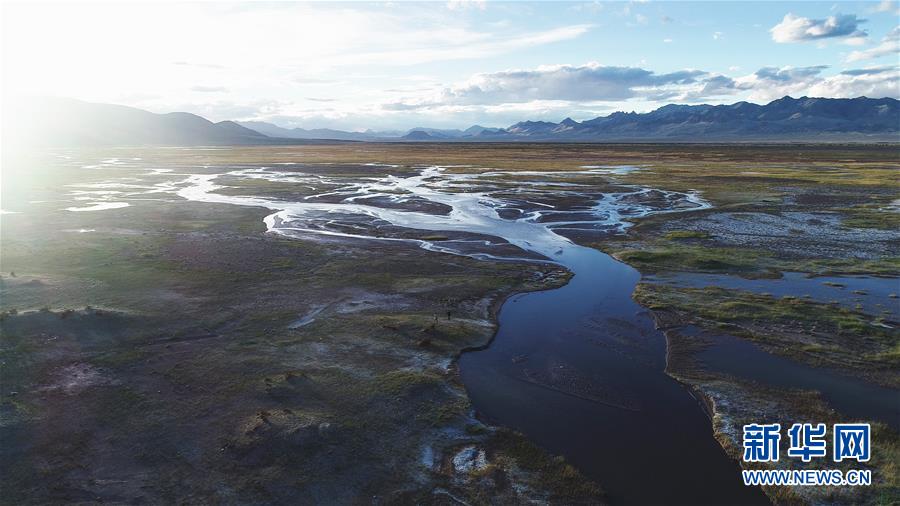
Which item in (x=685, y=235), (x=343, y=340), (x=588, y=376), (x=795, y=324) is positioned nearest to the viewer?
(x=588, y=376)

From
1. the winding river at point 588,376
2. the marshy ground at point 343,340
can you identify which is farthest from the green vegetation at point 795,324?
the winding river at point 588,376

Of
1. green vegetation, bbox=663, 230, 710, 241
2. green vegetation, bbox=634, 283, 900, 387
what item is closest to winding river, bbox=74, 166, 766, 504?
green vegetation, bbox=634, 283, 900, 387

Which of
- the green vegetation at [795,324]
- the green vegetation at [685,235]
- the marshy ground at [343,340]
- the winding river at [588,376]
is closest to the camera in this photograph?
the marshy ground at [343,340]

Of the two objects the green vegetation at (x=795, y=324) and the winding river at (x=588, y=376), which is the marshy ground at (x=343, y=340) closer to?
the green vegetation at (x=795, y=324)

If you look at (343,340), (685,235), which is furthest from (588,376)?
(685,235)

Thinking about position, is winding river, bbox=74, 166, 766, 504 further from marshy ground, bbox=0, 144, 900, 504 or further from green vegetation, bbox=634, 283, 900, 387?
green vegetation, bbox=634, 283, 900, 387

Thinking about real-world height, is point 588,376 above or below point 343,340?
below

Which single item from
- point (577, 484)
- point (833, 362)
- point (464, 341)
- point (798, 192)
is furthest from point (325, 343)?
point (798, 192)

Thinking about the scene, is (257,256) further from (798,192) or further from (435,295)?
(798,192)

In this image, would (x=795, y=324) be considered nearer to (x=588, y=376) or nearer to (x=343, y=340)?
(x=588, y=376)
